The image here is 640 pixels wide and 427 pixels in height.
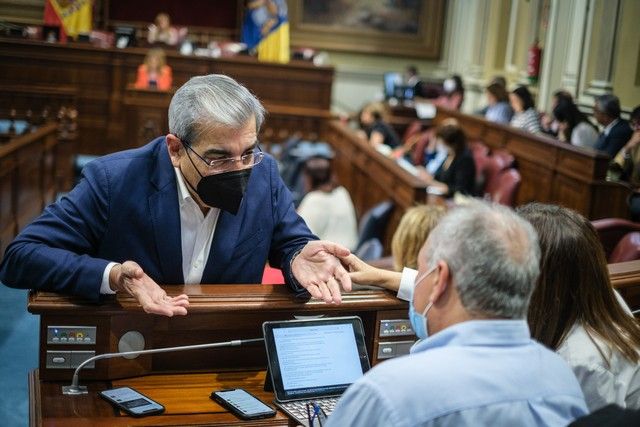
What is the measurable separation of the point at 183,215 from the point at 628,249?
2719 millimetres

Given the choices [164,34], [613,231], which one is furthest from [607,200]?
[164,34]

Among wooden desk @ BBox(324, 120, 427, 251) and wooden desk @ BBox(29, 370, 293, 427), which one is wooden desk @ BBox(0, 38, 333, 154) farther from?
wooden desk @ BBox(29, 370, 293, 427)

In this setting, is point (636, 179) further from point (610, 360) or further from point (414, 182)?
point (610, 360)

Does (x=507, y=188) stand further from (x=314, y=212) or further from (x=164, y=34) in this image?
(x=164, y=34)

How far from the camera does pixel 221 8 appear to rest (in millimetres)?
14484

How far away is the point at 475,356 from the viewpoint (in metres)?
1.49

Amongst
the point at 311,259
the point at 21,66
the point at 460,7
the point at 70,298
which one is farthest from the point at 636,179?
the point at 460,7

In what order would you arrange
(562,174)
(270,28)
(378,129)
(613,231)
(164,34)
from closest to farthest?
(613,231) → (562,174) → (378,129) → (164,34) → (270,28)

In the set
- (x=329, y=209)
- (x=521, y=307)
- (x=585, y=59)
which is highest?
(x=585, y=59)

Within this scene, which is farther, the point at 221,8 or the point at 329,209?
the point at 221,8

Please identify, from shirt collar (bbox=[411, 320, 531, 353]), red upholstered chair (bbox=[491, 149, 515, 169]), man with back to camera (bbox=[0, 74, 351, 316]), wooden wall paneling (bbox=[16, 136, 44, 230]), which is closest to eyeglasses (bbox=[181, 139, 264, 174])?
man with back to camera (bbox=[0, 74, 351, 316])

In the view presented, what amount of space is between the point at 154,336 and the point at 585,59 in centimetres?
653

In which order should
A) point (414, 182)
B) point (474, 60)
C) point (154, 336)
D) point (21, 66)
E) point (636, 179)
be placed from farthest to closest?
point (474, 60) < point (21, 66) < point (636, 179) < point (414, 182) < point (154, 336)

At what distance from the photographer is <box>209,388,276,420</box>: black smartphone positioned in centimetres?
209
